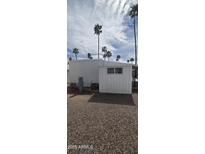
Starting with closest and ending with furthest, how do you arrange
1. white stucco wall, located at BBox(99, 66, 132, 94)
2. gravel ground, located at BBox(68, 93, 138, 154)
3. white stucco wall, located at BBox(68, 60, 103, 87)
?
gravel ground, located at BBox(68, 93, 138, 154) → white stucco wall, located at BBox(99, 66, 132, 94) → white stucco wall, located at BBox(68, 60, 103, 87)

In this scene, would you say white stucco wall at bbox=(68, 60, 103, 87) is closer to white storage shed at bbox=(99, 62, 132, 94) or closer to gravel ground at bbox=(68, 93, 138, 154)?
white storage shed at bbox=(99, 62, 132, 94)

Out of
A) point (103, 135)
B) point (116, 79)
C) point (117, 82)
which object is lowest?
point (103, 135)

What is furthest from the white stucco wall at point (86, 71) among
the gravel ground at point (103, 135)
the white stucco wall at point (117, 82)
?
the gravel ground at point (103, 135)

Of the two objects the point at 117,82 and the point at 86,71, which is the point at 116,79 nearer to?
the point at 117,82

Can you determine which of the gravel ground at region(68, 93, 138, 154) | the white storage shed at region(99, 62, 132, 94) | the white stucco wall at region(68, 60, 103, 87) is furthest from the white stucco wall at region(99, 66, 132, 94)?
the gravel ground at region(68, 93, 138, 154)

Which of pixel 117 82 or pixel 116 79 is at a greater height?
pixel 116 79

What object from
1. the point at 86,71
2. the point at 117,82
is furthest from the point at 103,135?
the point at 86,71

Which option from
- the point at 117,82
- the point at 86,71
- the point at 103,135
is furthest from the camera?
the point at 86,71

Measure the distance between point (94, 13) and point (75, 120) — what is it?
163cm
